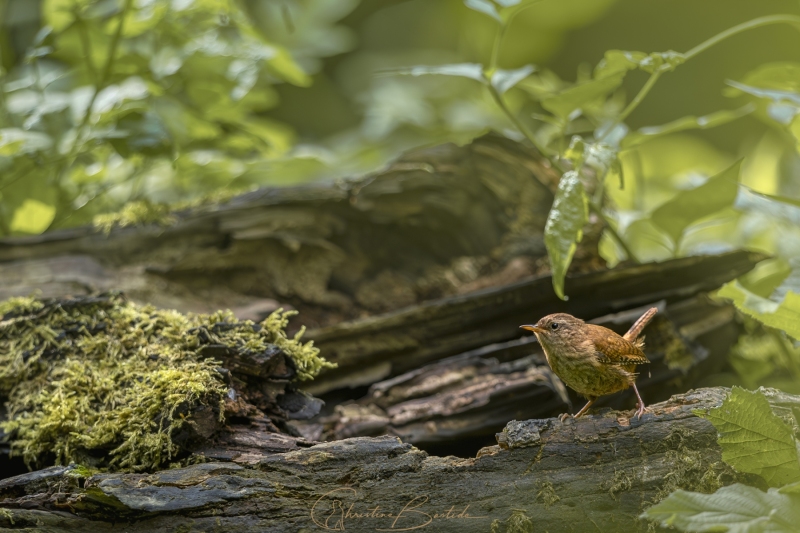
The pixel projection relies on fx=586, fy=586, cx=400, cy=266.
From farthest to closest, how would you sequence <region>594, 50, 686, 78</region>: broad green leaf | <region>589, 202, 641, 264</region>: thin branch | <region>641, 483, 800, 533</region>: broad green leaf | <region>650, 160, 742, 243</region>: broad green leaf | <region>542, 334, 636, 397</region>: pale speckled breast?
<region>589, 202, 641, 264</region>: thin branch, <region>650, 160, 742, 243</region>: broad green leaf, <region>594, 50, 686, 78</region>: broad green leaf, <region>542, 334, 636, 397</region>: pale speckled breast, <region>641, 483, 800, 533</region>: broad green leaf

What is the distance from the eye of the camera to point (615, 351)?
196 centimetres

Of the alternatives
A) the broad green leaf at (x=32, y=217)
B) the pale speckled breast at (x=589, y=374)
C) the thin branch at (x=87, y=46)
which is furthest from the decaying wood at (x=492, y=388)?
the thin branch at (x=87, y=46)

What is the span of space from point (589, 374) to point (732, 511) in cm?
73

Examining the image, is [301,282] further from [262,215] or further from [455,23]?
[455,23]

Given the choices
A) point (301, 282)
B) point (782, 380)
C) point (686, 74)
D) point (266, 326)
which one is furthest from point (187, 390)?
point (686, 74)

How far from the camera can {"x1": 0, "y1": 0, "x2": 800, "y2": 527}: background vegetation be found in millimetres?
2387

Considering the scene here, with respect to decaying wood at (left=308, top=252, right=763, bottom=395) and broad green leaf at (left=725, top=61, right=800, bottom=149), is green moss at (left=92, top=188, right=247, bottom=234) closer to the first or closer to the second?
decaying wood at (left=308, top=252, right=763, bottom=395)

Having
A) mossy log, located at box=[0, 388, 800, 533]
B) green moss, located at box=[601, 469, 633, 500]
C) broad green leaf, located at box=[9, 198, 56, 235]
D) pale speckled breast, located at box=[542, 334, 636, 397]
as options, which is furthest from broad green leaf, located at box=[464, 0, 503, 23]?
broad green leaf, located at box=[9, 198, 56, 235]

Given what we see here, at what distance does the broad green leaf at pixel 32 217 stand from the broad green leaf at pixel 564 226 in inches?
98.5

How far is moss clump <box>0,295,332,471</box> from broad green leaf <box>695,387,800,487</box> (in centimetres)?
131

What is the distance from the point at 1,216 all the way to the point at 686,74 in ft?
18.5

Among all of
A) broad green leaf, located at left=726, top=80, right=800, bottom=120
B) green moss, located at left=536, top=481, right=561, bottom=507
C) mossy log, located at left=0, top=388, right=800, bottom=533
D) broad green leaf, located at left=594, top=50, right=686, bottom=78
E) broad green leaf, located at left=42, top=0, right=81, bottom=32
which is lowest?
green moss, located at left=536, top=481, right=561, bottom=507

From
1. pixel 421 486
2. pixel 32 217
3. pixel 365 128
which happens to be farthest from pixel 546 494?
pixel 365 128

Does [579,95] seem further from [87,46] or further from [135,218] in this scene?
[87,46]
